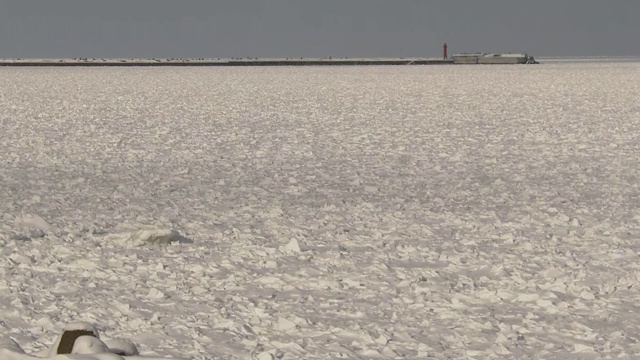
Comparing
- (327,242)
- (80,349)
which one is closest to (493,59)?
(327,242)

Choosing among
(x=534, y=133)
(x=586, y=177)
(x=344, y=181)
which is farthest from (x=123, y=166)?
(x=534, y=133)

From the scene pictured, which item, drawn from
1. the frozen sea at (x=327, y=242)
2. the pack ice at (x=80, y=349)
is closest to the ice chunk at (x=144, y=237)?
the frozen sea at (x=327, y=242)

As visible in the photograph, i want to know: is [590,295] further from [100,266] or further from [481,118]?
[481,118]

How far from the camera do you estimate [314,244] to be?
6.28m

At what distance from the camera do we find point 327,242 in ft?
20.8

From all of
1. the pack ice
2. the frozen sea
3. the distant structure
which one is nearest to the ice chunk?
the frozen sea

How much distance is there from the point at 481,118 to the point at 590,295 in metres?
11.5

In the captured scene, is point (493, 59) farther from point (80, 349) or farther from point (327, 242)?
point (80, 349)

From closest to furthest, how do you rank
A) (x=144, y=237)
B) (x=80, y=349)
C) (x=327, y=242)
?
(x=80, y=349), (x=144, y=237), (x=327, y=242)

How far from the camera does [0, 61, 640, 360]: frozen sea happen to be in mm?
4441

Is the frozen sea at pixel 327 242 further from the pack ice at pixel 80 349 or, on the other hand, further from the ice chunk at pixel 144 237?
the pack ice at pixel 80 349

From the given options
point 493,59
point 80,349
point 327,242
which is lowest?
point 493,59

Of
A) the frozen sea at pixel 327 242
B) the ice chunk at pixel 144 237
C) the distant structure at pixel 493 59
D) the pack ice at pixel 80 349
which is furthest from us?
the distant structure at pixel 493 59

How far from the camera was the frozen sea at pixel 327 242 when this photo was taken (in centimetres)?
444
